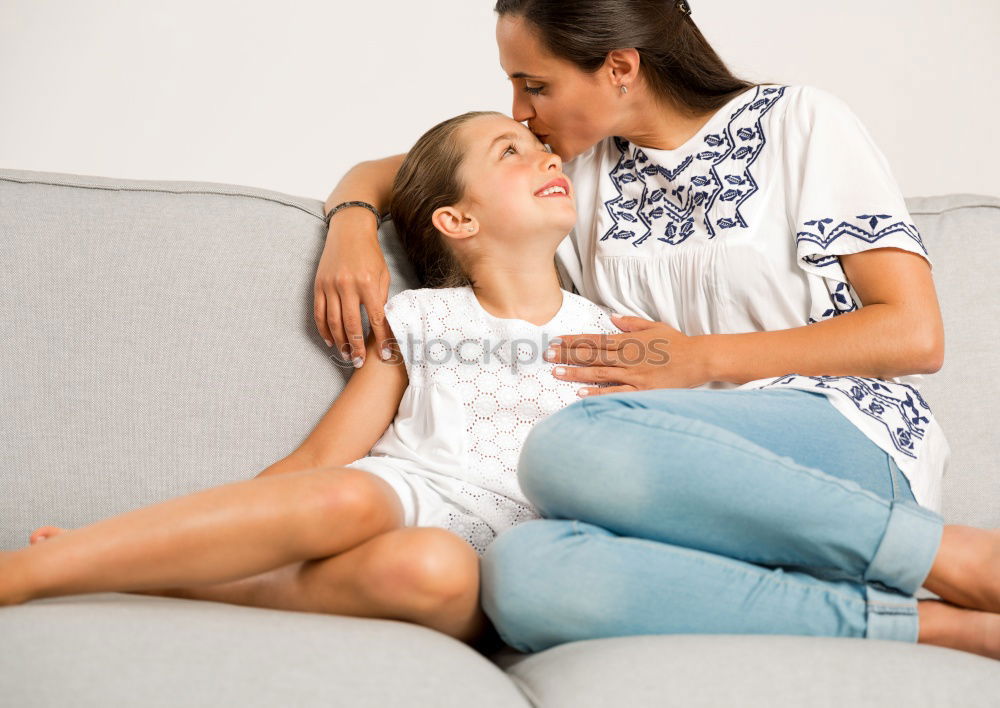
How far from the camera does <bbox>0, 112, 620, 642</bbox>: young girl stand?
3.15ft

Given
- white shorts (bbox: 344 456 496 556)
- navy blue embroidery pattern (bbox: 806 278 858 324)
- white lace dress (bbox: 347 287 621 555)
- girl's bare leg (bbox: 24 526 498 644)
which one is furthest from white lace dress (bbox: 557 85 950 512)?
girl's bare leg (bbox: 24 526 498 644)

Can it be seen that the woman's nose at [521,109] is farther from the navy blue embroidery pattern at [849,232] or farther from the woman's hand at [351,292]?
the navy blue embroidery pattern at [849,232]

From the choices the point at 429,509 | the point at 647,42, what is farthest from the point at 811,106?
the point at 429,509

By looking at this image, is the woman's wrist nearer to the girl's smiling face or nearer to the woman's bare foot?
the girl's smiling face

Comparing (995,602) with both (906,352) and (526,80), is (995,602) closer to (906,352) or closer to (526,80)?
(906,352)

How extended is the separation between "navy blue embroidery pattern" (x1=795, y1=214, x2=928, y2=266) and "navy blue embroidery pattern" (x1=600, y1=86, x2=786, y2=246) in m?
0.11

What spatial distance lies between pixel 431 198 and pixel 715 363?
0.56 m

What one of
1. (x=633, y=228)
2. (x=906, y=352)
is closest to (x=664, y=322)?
(x=633, y=228)

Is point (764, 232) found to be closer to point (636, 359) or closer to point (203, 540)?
point (636, 359)

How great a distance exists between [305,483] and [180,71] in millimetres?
1755

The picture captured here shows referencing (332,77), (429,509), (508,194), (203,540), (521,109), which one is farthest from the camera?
(332,77)

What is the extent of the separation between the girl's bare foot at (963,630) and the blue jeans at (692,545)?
0.07 feet

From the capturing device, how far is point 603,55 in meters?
1.52

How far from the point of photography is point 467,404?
4.58ft
